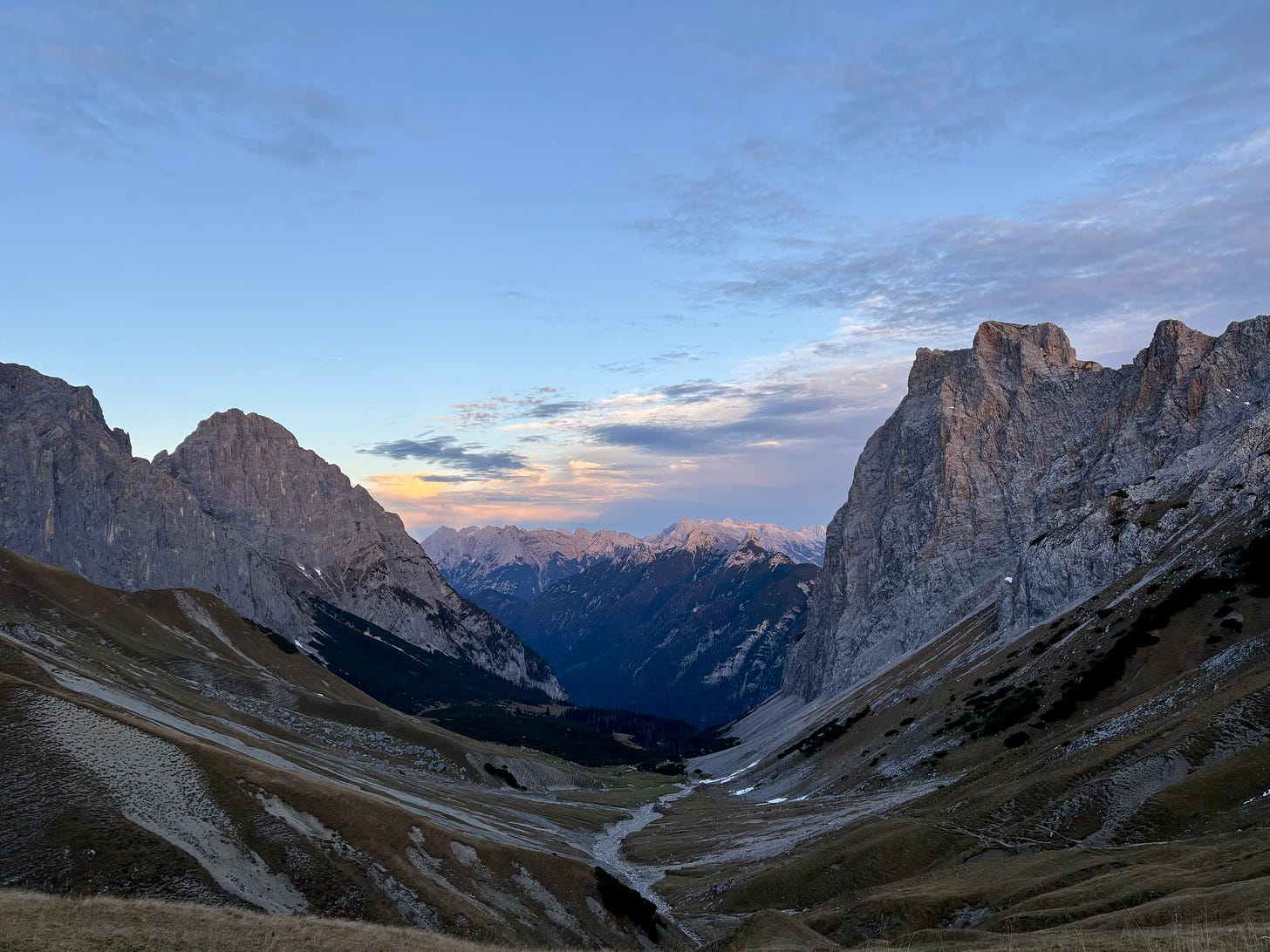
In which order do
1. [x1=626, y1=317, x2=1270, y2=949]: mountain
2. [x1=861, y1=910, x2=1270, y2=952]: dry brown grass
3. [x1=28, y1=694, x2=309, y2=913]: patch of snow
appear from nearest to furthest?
[x1=861, y1=910, x2=1270, y2=952]: dry brown grass
[x1=626, y1=317, x2=1270, y2=949]: mountain
[x1=28, y1=694, x2=309, y2=913]: patch of snow

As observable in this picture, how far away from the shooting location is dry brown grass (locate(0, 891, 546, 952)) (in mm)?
27516

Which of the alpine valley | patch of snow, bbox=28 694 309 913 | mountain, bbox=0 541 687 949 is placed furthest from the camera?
patch of snow, bbox=28 694 309 913

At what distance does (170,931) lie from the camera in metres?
30.5

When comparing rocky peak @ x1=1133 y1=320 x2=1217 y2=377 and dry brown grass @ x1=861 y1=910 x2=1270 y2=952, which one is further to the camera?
rocky peak @ x1=1133 y1=320 x2=1217 y2=377

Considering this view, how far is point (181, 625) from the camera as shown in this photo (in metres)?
165

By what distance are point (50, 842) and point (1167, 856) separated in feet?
189

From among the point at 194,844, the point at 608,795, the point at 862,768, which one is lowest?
the point at 608,795

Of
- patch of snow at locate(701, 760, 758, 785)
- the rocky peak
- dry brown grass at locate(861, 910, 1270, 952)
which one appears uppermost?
the rocky peak

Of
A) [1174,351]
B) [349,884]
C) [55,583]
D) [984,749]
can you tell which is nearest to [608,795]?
[984,749]

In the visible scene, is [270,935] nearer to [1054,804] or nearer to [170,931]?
[170,931]

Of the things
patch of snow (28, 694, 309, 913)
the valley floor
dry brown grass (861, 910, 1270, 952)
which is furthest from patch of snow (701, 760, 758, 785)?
dry brown grass (861, 910, 1270, 952)

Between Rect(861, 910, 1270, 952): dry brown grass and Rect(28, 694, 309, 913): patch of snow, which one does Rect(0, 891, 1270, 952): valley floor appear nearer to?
Rect(861, 910, 1270, 952): dry brown grass

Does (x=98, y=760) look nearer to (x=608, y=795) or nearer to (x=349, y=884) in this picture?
(x=349, y=884)

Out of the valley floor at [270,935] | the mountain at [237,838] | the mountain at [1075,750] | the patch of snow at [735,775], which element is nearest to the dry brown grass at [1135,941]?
the valley floor at [270,935]
